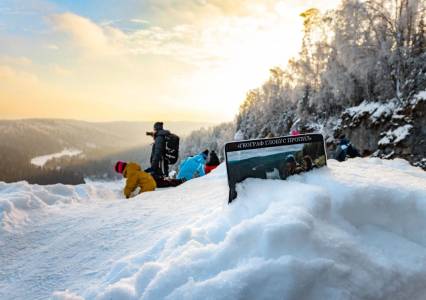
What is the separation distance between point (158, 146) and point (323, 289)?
795 cm

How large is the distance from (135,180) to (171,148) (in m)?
2.64

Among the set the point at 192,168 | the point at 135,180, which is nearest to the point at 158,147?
the point at 192,168

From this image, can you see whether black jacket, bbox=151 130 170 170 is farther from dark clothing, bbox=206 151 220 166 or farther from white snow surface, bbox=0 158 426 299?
white snow surface, bbox=0 158 426 299

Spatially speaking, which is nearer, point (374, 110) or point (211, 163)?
point (211, 163)

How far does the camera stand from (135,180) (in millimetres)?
7336

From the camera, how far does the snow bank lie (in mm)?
2070

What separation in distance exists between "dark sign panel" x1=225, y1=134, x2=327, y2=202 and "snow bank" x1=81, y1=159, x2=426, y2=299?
4.1 inches

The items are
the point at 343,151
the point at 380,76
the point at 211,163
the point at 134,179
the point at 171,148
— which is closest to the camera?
the point at 134,179

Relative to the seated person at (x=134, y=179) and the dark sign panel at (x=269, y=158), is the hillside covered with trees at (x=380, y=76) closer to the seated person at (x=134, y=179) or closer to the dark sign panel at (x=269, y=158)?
the seated person at (x=134, y=179)

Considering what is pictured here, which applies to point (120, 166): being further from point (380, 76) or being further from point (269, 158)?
point (380, 76)

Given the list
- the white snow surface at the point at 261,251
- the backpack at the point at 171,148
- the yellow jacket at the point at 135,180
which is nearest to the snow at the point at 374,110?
the backpack at the point at 171,148

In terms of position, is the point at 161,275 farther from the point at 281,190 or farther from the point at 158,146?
the point at 158,146

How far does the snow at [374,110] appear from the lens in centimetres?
2410

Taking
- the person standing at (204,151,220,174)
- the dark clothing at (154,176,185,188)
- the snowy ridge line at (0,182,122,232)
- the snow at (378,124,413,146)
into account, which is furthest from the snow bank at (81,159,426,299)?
the snow at (378,124,413,146)
